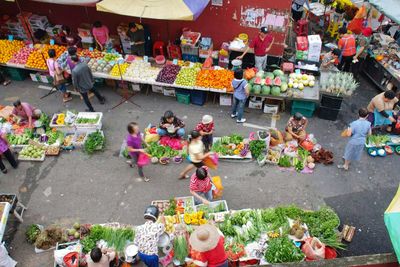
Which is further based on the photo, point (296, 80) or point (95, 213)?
point (296, 80)

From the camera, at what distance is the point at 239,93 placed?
9273 millimetres

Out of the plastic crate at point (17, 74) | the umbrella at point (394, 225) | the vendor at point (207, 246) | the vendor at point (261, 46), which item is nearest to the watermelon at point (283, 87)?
the vendor at point (261, 46)

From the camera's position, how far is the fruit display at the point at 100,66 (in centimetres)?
1055

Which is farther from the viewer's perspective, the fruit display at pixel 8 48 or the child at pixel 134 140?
the fruit display at pixel 8 48

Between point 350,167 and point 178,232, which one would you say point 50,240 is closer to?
point 178,232

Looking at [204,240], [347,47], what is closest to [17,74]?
[204,240]

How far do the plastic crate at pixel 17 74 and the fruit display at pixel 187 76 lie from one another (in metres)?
5.70

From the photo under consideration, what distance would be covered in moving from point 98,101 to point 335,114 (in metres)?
7.25

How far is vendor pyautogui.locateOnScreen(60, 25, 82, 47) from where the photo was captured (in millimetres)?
11734

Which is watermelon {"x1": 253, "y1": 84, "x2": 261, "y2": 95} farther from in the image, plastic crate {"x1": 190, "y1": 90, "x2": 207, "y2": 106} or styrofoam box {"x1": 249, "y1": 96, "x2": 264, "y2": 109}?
plastic crate {"x1": 190, "y1": 90, "x2": 207, "y2": 106}

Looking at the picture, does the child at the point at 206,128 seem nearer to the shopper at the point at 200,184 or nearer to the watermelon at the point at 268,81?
the shopper at the point at 200,184

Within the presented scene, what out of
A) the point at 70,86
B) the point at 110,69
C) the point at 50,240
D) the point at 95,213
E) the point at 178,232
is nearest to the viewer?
the point at 178,232

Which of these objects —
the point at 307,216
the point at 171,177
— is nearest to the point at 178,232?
the point at 171,177

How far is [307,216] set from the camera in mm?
6945
